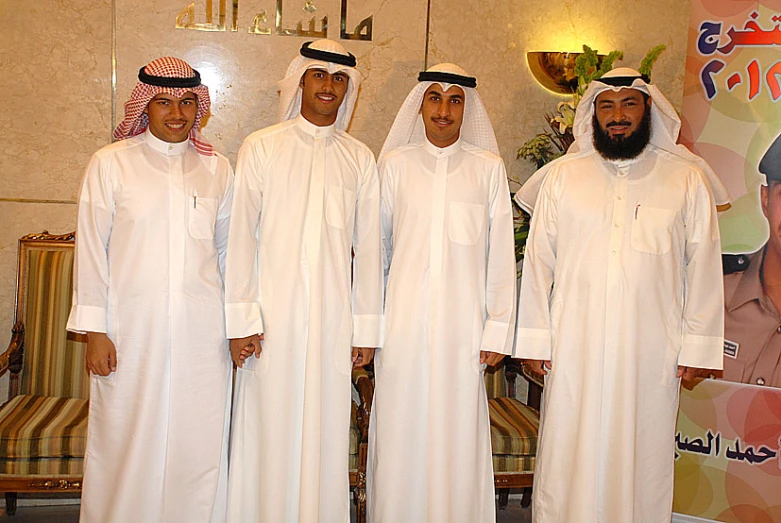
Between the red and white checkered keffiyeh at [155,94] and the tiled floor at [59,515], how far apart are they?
2.01 m

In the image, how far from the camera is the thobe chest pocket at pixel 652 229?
310cm

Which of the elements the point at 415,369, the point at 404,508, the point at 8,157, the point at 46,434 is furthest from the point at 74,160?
the point at 404,508

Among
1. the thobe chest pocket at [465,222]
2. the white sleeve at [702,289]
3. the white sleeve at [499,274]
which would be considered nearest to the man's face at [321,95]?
the thobe chest pocket at [465,222]

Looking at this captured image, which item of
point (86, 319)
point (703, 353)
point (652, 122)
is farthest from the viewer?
point (652, 122)

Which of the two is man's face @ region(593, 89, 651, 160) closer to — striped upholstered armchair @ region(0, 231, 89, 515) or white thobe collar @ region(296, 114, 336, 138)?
white thobe collar @ region(296, 114, 336, 138)

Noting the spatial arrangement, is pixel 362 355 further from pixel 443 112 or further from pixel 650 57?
pixel 650 57

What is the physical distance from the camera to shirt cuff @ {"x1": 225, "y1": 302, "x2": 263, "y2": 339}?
2.96m

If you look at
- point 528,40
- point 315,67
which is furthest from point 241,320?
point 528,40

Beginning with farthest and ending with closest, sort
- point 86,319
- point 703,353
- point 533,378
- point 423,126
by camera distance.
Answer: point 533,378, point 423,126, point 703,353, point 86,319

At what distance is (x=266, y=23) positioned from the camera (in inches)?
161

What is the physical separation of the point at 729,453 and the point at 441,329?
72.1 inches

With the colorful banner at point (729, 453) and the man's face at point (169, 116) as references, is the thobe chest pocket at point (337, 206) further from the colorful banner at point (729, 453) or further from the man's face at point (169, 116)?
the colorful banner at point (729, 453)

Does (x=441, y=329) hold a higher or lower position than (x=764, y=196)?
lower

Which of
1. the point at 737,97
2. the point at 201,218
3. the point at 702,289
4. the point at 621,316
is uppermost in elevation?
the point at 737,97
